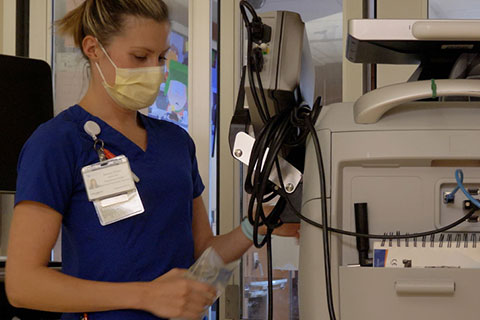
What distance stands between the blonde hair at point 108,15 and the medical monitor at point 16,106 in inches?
35.9

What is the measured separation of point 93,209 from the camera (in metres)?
1.12

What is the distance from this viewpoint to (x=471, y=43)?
89 centimetres

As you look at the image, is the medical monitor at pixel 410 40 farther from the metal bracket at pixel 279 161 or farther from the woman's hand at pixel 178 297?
the woman's hand at pixel 178 297

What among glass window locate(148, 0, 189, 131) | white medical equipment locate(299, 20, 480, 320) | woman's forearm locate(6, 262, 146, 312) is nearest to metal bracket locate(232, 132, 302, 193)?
white medical equipment locate(299, 20, 480, 320)

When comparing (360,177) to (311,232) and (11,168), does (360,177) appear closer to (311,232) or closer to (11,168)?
(311,232)

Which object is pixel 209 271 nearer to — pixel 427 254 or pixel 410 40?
pixel 427 254

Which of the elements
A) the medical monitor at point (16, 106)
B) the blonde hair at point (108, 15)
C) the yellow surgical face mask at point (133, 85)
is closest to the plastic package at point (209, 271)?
the yellow surgical face mask at point (133, 85)

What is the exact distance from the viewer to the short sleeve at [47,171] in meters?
1.05

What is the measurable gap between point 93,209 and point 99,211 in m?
0.01

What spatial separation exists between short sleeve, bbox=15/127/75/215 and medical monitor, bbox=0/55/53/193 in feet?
3.36

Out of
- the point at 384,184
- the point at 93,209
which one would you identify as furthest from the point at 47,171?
the point at 384,184

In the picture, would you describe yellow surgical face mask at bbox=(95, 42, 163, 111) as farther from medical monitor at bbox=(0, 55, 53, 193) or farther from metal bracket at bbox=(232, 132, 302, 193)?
medical monitor at bbox=(0, 55, 53, 193)

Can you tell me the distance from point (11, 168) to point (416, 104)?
5.25ft

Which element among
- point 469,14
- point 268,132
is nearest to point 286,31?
point 268,132
